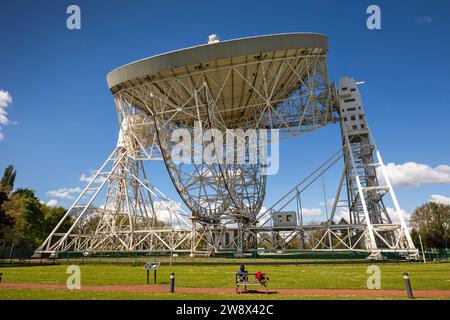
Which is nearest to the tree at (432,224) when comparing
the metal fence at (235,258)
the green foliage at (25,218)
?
the metal fence at (235,258)

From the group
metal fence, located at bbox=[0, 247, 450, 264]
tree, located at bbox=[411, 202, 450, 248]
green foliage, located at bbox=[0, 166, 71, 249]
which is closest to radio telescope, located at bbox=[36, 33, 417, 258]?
metal fence, located at bbox=[0, 247, 450, 264]

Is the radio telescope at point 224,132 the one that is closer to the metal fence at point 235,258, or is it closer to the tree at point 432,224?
the metal fence at point 235,258

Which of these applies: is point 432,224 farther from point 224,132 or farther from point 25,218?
point 25,218

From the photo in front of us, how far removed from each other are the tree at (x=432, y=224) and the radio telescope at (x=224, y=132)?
3479 cm

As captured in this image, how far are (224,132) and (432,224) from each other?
167 ft

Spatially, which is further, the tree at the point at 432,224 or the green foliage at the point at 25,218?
the tree at the point at 432,224

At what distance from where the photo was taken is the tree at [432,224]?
5578cm

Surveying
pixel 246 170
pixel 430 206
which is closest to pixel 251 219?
pixel 246 170

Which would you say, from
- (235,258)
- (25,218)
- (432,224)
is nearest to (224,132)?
(235,258)

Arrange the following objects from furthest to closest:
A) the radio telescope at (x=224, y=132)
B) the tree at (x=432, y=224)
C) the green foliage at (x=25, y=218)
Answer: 1. the tree at (x=432, y=224)
2. the green foliage at (x=25, y=218)
3. the radio telescope at (x=224, y=132)

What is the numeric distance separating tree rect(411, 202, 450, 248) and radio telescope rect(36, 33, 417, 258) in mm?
34787

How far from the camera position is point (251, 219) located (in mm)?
31906

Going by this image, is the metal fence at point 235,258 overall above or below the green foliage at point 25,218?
below

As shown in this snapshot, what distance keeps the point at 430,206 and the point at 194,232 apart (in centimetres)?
5151
